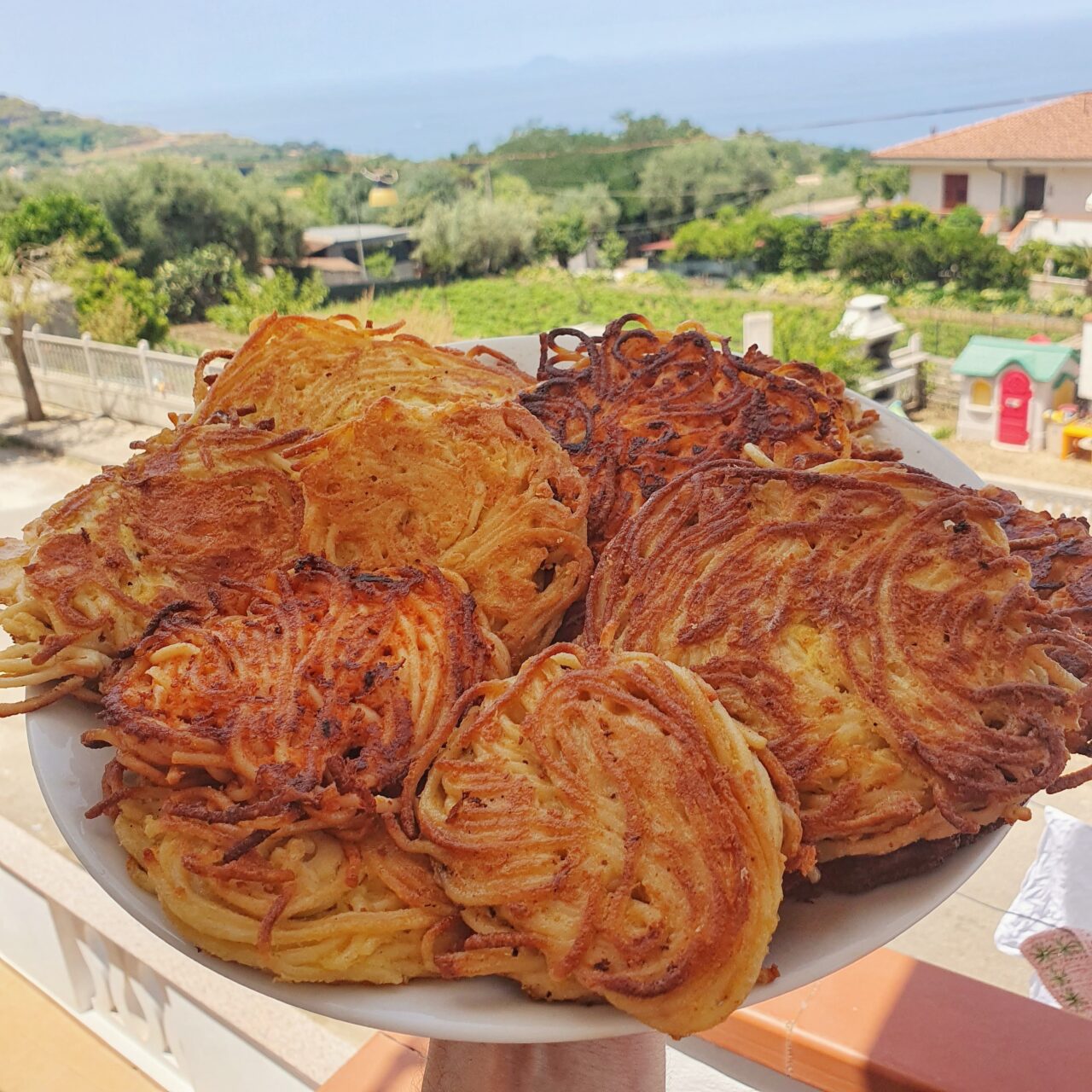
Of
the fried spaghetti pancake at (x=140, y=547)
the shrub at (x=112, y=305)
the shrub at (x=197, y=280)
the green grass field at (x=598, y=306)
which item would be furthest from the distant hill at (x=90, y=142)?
the fried spaghetti pancake at (x=140, y=547)

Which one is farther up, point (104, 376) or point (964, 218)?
point (964, 218)

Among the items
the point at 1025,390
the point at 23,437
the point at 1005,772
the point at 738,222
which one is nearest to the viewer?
the point at 1005,772

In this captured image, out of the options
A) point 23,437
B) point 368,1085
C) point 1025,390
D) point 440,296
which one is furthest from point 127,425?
point 368,1085

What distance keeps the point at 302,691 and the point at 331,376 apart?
540 mm

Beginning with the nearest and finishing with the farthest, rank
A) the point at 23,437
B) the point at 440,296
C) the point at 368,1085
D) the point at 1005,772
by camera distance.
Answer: the point at 1005,772, the point at 368,1085, the point at 23,437, the point at 440,296

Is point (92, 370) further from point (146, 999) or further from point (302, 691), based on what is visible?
point (302, 691)

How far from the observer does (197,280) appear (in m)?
19.7

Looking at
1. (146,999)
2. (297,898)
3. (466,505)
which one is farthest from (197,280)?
(297,898)

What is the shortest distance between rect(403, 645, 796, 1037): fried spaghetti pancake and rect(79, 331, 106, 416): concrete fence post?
12953 millimetres

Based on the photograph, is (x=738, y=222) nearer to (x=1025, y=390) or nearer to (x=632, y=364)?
(x=1025, y=390)

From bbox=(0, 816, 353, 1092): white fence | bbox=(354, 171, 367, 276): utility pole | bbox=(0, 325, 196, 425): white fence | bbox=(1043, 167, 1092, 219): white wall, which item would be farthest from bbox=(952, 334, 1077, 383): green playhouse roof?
bbox=(354, 171, 367, 276): utility pole

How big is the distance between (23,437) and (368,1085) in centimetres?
1224

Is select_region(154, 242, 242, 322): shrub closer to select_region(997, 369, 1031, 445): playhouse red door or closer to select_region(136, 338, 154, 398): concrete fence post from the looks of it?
select_region(136, 338, 154, 398): concrete fence post

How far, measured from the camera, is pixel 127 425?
12.3m
